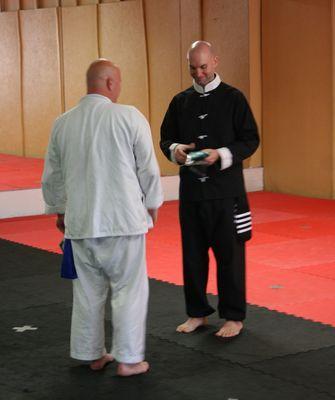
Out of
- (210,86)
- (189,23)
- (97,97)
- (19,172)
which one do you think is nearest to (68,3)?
(189,23)

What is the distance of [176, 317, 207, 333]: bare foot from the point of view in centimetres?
555

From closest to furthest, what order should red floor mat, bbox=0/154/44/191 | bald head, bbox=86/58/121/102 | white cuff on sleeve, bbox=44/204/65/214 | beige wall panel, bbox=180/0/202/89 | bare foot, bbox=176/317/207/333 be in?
1. bald head, bbox=86/58/121/102
2. white cuff on sleeve, bbox=44/204/65/214
3. bare foot, bbox=176/317/207/333
4. red floor mat, bbox=0/154/44/191
5. beige wall panel, bbox=180/0/202/89

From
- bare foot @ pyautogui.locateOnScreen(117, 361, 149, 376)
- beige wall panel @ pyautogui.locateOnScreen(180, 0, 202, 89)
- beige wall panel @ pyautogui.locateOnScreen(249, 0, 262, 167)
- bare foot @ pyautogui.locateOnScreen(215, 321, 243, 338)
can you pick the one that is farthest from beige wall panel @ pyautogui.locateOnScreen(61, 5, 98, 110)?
bare foot @ pyautogui.locateOnScreen(117, 361, 149, 376)

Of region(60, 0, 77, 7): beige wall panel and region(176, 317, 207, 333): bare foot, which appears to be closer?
region(176, 317, 207, 333): bare foot

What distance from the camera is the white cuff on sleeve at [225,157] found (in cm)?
524

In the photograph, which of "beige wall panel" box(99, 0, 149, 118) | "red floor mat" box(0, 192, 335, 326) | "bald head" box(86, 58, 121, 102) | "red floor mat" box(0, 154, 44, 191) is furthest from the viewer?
"beige wall panel" box(99, 0, 149, 118)

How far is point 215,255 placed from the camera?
18.1ft

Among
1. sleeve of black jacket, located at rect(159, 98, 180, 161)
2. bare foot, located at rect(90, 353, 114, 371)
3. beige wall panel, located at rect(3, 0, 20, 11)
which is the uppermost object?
beige wall panel, located at rect(3, 0, 20, 11)

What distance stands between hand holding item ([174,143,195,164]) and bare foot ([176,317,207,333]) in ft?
3.19

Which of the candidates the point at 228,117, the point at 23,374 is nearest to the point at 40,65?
the point at 228,117

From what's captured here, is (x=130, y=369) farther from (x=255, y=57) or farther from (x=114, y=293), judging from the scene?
(x=255, y=57)

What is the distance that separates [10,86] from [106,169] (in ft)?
20.0

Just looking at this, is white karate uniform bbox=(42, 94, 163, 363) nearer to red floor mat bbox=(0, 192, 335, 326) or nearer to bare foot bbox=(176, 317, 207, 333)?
bare foot bbox=(176, 317, 207, 333)

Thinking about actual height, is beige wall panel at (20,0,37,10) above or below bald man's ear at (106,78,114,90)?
above
